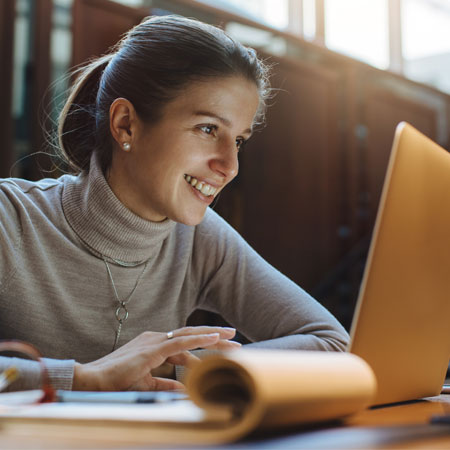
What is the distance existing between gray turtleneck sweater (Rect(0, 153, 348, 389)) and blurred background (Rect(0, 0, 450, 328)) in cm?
175

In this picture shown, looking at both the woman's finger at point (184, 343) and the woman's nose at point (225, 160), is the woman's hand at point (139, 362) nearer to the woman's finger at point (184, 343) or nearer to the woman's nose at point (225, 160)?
the woman's finger at point (184, 343)

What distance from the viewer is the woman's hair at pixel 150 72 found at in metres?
1.40

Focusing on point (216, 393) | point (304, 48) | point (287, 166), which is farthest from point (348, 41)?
point (216, 393)

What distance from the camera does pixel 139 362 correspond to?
3.03ft

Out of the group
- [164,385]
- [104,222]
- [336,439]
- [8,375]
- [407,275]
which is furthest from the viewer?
[104,222]

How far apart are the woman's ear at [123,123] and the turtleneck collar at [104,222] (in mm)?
86

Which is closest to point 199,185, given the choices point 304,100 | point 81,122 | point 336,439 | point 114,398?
point 81,122

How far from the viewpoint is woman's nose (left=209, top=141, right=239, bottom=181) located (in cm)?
140

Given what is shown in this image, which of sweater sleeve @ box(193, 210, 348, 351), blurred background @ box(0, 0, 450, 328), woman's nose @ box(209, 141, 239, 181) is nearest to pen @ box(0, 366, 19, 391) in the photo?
sweater sleeve @ box(193, 210, 348, 351)

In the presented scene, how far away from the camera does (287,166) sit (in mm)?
4332

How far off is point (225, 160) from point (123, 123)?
248mm

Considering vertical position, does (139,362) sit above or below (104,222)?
below

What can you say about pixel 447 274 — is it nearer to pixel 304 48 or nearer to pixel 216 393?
pixel 216 393

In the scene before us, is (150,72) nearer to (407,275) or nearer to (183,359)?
(183,359)
